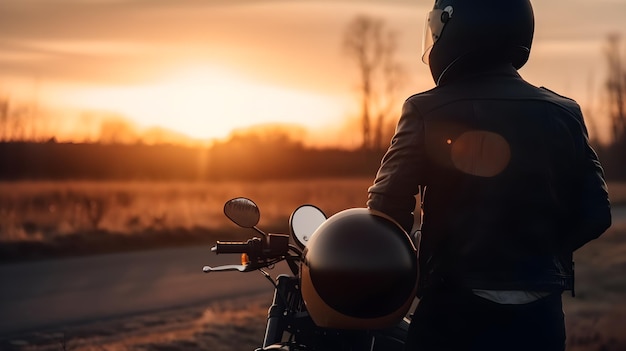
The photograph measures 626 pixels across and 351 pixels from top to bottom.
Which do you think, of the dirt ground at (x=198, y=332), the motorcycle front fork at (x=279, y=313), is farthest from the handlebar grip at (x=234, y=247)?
the dirt ground at (x=198, y=332)

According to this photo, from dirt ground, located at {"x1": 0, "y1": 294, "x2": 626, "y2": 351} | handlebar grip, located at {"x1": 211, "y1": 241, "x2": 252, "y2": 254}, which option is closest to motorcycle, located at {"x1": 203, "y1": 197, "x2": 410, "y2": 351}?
handlebar grip, located at {"x1": 211, "y1": 241, "x2": 252, "y2": 254}

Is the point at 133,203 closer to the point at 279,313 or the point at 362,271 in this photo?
the point at 279,313

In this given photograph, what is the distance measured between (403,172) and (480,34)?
52 centimetres

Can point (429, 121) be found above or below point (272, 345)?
above

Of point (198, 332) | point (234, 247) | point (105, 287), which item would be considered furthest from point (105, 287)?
point (234, 247)

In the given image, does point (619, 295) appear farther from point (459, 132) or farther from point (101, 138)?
point (101, 138)

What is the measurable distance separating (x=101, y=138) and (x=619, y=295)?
22.8m

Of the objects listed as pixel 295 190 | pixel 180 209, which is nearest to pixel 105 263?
pixel 180 209

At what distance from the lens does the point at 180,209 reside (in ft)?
64.8

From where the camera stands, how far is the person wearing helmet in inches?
94.8

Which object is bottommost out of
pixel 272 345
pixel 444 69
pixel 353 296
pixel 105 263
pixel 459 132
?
pixel 105 263

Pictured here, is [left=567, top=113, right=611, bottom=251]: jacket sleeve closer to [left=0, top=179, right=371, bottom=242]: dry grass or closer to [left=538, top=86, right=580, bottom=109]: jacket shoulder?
[left=538, top=86, right=580, bottom=109]: jacket shoulder

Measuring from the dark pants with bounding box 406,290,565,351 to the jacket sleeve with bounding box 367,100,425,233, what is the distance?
236 mm

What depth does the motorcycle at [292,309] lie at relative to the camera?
2.82m
